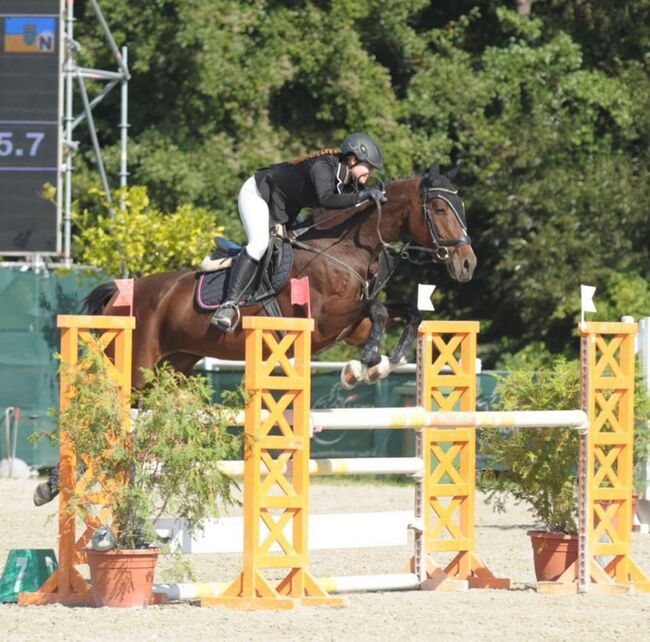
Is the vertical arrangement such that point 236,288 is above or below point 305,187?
below

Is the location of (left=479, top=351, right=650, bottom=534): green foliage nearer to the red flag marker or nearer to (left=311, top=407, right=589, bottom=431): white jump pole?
(left=311, top=407, right=589, bottom=431): white jump pole

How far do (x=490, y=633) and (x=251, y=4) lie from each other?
12479 mm

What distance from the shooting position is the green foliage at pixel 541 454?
→ 23.4 feet

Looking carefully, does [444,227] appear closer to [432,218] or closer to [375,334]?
[432,218]

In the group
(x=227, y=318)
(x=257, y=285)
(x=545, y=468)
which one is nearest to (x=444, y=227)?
(x=257, y=285)

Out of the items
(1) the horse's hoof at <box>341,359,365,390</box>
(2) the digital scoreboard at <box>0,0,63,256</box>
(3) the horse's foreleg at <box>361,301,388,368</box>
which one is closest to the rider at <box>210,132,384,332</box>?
(3) the horse's foreleg at <box>361,301,388,368</box>

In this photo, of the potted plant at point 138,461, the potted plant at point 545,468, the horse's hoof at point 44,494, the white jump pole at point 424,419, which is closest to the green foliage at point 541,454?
the potted plant at point 545,468

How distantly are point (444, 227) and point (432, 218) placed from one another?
78 mm

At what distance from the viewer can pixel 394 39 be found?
17.5 metres

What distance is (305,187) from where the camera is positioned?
7723 mm

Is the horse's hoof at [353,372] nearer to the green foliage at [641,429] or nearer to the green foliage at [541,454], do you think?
the green foliage at [541,454]

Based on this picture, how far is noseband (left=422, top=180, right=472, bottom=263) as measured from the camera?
747 cm

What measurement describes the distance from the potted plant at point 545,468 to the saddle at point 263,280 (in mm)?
1278

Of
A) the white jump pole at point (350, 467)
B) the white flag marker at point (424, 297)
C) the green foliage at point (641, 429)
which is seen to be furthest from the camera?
the green foliage at point (641, 429)
